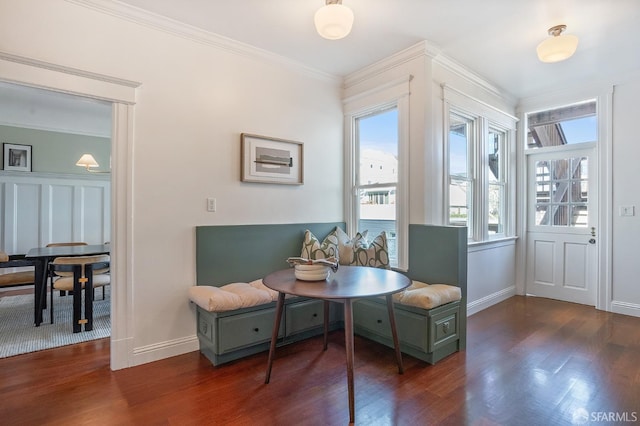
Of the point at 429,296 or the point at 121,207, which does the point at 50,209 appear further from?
the point at 429,296

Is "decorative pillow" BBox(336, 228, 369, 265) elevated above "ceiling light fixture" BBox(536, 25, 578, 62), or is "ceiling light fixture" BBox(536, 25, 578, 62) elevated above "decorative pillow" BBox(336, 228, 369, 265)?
"ceiling light fixture" BBox(536, 25, 578, 62)

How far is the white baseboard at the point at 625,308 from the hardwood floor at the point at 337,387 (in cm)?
83

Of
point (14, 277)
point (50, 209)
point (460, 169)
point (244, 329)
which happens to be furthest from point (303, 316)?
point (50, 209)

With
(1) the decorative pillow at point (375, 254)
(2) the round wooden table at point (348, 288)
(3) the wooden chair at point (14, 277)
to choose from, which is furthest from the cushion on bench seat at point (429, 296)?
(3) the wooden chair at point (14, 277)

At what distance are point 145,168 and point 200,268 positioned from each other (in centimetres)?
90

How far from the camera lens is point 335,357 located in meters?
2.63

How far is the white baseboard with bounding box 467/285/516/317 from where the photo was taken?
12.1 feet

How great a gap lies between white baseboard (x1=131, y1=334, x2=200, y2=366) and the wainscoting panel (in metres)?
2.96

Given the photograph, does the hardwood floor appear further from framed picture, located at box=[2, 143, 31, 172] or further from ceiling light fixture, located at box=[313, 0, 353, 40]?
framed picture, located at box=[2, 143, 31, 172]

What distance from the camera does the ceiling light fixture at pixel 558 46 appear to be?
2535mm

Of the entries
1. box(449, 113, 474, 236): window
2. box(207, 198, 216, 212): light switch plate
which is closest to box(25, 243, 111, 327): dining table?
box(207, 198, 216, 212): light switch plate

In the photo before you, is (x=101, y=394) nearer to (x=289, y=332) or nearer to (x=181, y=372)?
(x=181, y=372)

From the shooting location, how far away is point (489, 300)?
399 centimetres

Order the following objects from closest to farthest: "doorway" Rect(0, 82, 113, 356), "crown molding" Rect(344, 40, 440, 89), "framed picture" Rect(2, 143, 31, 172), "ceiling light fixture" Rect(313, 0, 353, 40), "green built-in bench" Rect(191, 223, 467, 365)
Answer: "ceiling light fixture" Rect(313, 0, 353, 40), "green built-in bench" Rect(191, 223, 467, 365), "crown molding" Rect(344, 40, 440, 89), "doorway" Rect(0, 82, 113, 356), "framed picture" Rect(2, 143, 31, 172)
